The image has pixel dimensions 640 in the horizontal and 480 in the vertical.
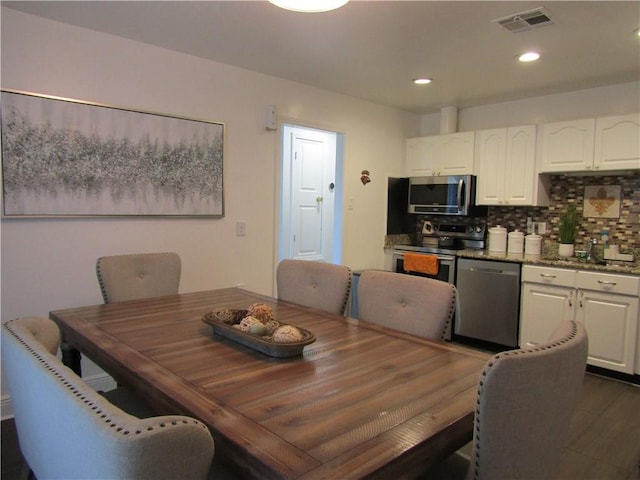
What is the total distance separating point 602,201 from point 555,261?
763 millimetres

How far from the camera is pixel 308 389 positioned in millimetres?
1168

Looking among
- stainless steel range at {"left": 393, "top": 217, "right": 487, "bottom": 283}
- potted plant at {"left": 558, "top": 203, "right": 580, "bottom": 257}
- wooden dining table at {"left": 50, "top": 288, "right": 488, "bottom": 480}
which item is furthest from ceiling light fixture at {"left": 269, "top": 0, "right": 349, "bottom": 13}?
potted plant at {"left": 558, "top": 203, "right": 580, "bottom": 257}

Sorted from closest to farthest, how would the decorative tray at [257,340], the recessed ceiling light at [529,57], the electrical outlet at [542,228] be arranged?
the decorative tray at [257,340] → the recessed ceiling light at [529,57] → the electrical outlet at [542,228]

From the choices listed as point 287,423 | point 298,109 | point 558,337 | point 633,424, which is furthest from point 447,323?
point 298,109

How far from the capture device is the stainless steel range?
418 cm

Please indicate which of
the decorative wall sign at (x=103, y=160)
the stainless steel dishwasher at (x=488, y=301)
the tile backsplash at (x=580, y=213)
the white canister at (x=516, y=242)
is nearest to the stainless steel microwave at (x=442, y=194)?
the tile backsplash at (x=580, y=213)

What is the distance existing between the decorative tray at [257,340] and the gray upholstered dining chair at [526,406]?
613mm

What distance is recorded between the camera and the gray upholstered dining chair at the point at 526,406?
89 centimetres

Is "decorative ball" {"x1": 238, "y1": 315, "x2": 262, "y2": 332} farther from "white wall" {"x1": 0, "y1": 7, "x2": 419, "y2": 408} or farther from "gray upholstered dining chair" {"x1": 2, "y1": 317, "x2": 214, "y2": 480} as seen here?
"white wall" {"x1": 0, "y1": 7, "x2": 419, "y2": 408}

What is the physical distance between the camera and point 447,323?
1.78m

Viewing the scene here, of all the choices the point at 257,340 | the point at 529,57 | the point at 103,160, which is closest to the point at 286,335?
the point at 257,340

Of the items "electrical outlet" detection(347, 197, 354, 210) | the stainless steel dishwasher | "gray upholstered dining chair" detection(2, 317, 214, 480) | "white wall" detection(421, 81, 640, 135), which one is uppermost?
"white wall" detection(421, 81, 640, 135)

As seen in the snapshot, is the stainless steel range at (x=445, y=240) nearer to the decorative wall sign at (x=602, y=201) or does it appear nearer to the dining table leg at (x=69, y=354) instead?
the decorative wall sign at (x=602, y=201)

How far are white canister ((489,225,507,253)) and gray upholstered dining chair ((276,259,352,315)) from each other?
2.52 meters
